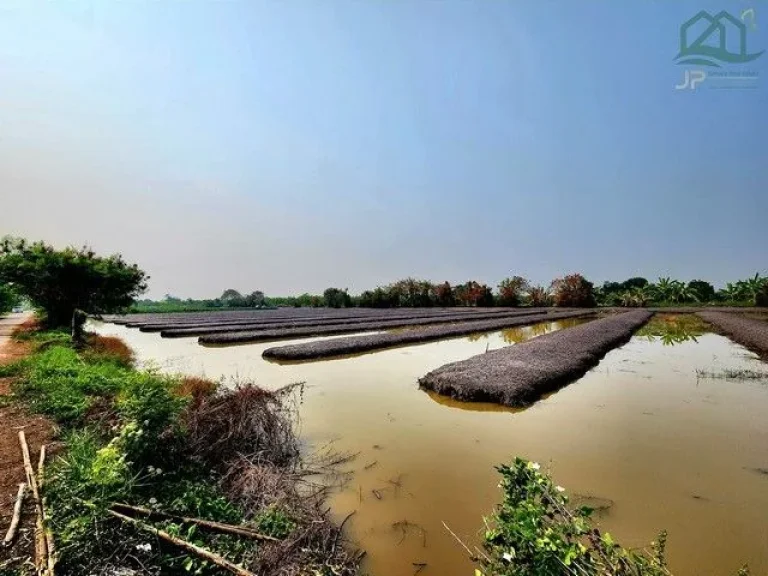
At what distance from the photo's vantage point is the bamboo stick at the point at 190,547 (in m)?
3.42

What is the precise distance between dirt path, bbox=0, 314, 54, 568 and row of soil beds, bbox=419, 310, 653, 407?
27.0 feet

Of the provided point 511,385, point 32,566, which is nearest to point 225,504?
point 32,566

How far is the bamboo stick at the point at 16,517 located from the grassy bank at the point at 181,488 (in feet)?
0.70

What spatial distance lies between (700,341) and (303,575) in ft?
81.4

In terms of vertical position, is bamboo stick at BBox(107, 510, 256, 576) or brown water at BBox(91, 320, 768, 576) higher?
bamboo stick at BBox(107, 510, 256, 576)

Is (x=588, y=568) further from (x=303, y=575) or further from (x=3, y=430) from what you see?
(x=3, y=430)

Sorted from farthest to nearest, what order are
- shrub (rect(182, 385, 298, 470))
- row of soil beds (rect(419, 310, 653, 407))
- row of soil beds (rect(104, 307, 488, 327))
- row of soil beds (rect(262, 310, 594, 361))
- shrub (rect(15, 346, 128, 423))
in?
row of soil beds (rect(104, 307, 488, 327)), row of soil beds (rect(262, 310, 594, 361)), row of soil beds (rect(419, 310, 653, 407)), shrub (rect(15, 346, 128, 423)), shrub (rect(182, 385, 298, 470))

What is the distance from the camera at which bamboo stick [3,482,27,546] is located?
3.70m

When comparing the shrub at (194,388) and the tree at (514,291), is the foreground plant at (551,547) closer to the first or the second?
the shrub at (194,388)

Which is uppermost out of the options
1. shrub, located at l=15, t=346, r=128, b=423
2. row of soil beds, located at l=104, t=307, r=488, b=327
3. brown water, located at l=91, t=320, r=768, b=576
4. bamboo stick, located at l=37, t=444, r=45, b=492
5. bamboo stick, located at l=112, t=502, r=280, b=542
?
row of soil beds, located at l=104, t=307, r=488, b=327

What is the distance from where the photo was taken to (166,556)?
3727 millimetres

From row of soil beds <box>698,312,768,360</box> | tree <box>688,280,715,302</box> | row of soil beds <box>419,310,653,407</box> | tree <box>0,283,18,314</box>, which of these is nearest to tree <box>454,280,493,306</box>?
tree <box>688,280,715,302</box>

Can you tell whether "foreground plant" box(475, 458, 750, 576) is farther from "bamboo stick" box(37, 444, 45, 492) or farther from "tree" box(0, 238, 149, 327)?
"tree" box(0, 238, 149, 327)

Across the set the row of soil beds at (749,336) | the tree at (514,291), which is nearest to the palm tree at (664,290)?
the tree at (514,291)
